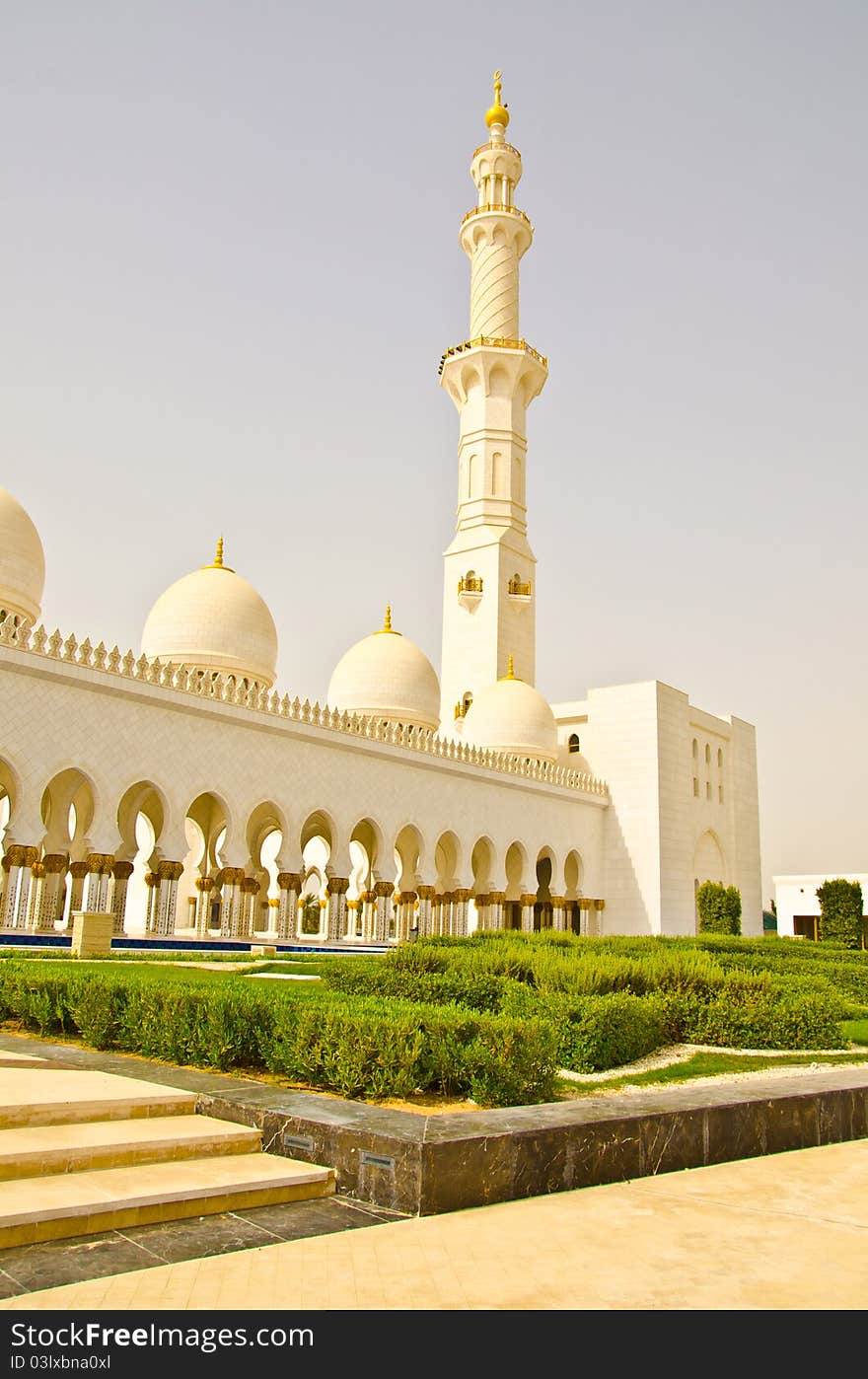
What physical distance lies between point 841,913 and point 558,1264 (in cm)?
2863

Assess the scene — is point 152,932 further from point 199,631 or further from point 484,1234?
point 484,1234

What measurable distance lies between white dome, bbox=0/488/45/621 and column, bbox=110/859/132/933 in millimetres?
5179

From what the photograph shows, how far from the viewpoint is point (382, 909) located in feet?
79.5

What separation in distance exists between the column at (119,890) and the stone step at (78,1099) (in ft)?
45.6

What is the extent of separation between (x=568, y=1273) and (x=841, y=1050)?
20.3 ft

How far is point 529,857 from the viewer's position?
28531 mm

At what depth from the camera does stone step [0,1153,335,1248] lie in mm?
3369

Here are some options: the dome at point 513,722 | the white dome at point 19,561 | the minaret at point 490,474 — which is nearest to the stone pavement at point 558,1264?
the white dome at point 19,561

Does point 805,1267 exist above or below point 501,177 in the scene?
below

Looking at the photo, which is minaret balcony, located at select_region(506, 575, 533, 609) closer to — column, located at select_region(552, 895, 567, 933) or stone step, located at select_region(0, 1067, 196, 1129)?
column, located at select_region(552, 895, 567, 933)

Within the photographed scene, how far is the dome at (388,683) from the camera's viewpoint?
28.6 meters

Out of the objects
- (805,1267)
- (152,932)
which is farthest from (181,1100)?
(152,932)

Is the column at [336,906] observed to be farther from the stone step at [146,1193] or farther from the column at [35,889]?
the stone step at [146,1193]
